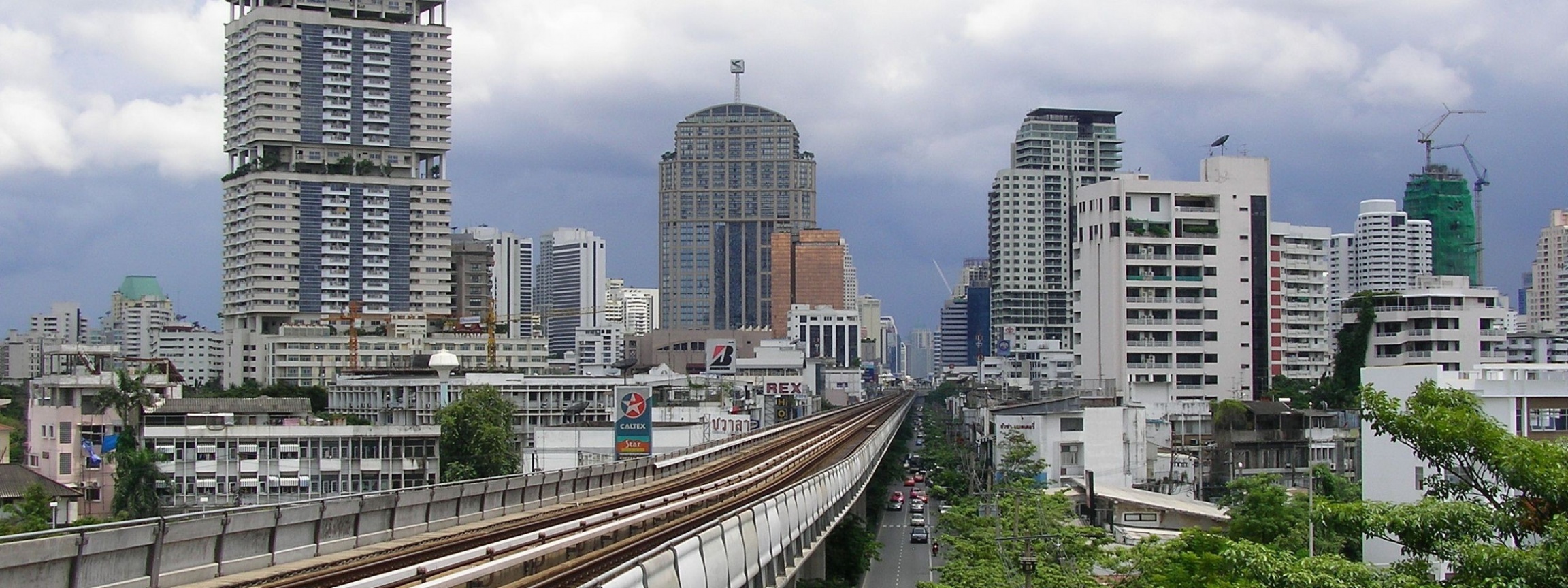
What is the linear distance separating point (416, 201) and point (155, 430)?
102770mm

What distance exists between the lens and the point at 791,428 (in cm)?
9244

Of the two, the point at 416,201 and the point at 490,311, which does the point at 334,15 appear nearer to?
the point at 416,201

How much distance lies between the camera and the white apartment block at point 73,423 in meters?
69.8

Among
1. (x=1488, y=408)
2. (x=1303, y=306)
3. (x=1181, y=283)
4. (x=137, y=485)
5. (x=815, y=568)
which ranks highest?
(x=1181, y=283)

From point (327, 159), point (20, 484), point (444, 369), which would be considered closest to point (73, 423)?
point (20, 484)

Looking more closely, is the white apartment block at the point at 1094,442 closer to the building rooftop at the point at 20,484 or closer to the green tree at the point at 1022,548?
the green tree at the point at 1022,548

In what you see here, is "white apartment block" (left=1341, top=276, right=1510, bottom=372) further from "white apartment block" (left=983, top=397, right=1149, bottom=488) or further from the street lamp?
the street lamp

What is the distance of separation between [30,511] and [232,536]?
116ft

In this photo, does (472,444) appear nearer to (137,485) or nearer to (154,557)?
(137,485)

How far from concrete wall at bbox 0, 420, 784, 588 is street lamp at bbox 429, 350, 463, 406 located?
58.9 metres

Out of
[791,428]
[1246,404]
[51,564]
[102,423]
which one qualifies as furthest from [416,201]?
[51,564]

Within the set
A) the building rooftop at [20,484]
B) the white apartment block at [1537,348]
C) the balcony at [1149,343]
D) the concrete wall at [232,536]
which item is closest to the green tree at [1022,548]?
the concrete wall at [232,536]

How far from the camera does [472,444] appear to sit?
239 feet

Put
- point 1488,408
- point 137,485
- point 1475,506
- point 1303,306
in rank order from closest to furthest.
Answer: point 1475,506, point 1488,408, point 137,485, point 1303,306
